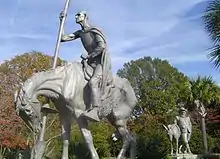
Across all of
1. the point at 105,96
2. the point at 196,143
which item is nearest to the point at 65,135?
the point at 105,96

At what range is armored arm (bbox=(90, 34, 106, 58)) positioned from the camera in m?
7.14

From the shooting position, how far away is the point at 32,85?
648cm

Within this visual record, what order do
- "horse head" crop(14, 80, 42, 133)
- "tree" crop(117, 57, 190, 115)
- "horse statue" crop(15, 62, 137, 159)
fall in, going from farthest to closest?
"tree" crop(117, 57, 190, 115), "horse statue" crop(15, 62, 137, 159), "horse head" crop(14, 80, 42, 133)

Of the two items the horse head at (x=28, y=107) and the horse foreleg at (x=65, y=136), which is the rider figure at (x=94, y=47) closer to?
the horse foreleg at (x=65, y=136)

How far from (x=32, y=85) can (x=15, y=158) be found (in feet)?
55.7

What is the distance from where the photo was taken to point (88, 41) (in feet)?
24.0

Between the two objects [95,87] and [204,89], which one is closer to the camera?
[95,87]

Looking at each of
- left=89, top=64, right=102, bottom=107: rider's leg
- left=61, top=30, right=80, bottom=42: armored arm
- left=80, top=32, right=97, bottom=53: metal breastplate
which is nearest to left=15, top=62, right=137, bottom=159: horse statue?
left=89, top=64, right=102, bottom=107: rider's leg

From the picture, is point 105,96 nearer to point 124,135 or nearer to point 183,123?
point 124,135

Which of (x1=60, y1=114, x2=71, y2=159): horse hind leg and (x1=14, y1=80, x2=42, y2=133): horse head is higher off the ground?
(x1=14, y1=80, x2=42, y2=133): horse head

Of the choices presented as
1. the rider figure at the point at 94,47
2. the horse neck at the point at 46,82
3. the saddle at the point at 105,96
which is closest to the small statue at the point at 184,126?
the saddle at the point at 105,96

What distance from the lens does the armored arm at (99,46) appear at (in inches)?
281

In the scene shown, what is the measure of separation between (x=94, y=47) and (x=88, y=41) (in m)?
0.16

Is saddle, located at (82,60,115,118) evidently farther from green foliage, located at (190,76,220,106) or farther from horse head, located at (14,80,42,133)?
green foliage, located at (190,76,220,106)
